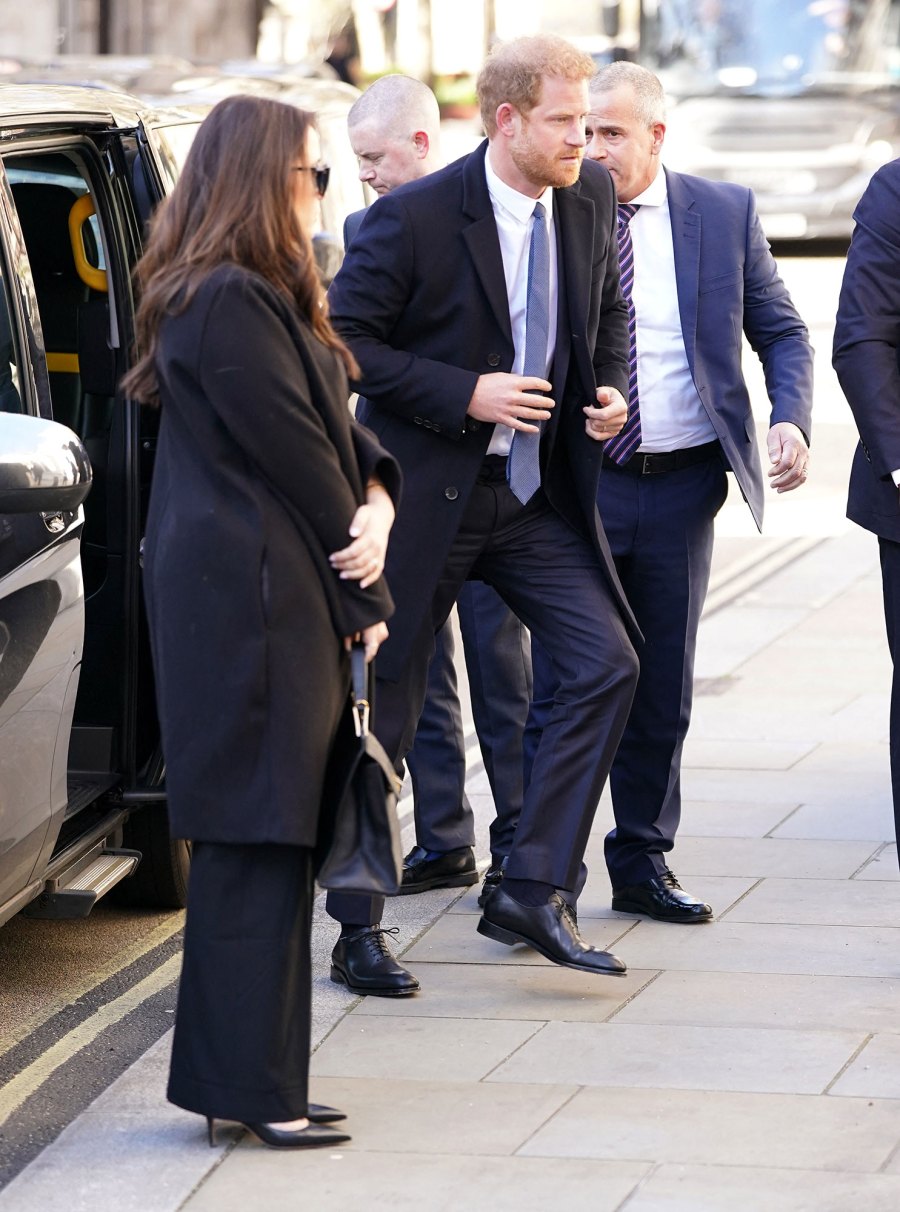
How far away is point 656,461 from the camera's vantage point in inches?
206

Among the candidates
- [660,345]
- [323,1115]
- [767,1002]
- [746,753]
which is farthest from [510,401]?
[746,753]

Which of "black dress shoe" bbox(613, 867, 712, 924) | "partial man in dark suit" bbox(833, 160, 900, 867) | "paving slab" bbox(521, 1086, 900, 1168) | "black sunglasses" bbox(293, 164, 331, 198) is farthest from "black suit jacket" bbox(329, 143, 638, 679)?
"paving slab" bbox(521, 1086, 900, 1168)

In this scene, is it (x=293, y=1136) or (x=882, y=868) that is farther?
(x=882, y=868)

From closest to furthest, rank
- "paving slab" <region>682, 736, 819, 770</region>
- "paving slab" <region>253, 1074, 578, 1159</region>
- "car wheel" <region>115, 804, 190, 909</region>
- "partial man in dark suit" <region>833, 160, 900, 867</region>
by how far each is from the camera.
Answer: "paving slab" <region>253, 1074, 578, 1159</region> < "partial man in dark suit" <region>833, 160, 900, 867</region> < "car wheel" <region>115, 804, 190, 909</region> < "paving slab" <region>682, 736, 819, 770</region>

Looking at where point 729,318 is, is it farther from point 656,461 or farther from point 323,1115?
point 323,1115

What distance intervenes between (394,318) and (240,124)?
1.10 metres

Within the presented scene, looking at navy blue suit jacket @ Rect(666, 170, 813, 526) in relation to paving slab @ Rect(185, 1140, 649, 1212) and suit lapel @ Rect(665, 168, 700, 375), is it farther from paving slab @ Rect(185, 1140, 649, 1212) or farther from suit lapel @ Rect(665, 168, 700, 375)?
paving slab @ Rect(185, 1140, 649, 1212)

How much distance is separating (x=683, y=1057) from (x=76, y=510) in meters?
1.65

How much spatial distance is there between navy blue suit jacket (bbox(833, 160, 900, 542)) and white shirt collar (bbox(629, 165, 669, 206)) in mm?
661

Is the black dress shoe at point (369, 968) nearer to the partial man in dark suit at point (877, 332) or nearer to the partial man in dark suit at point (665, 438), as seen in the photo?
the partial man in dark suit at point (665, 438)

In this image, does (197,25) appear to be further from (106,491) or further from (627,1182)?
(627,1182)

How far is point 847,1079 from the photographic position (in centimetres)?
416

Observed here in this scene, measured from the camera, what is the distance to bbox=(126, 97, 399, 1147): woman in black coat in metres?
3.58

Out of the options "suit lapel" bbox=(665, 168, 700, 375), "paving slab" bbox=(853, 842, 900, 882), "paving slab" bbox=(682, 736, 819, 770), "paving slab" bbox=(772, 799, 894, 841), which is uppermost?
"suit lapel" bbox=(665, 168, 700, 375)
